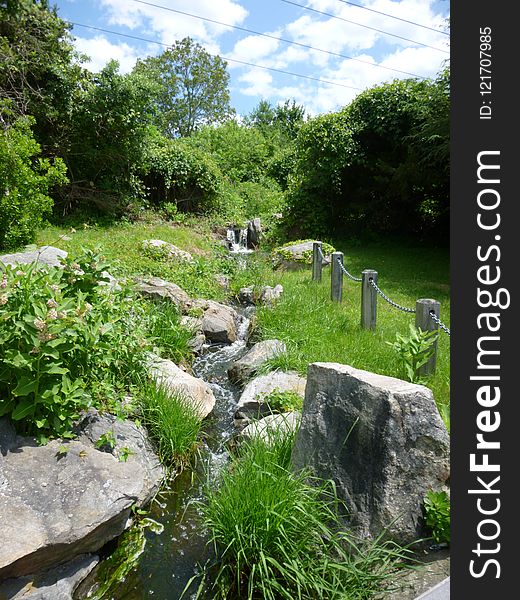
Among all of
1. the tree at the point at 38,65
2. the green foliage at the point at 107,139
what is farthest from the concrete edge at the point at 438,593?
the green foliage at the point at 107,139

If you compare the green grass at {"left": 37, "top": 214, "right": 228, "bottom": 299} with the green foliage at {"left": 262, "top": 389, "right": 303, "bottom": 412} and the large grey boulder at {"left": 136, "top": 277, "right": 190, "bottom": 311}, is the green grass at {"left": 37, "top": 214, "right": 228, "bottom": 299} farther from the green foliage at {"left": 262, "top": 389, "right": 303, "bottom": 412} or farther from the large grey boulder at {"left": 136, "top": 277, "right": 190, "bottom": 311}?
the green foliage at {"left": 262, "top": 389, "right": 303, "bottom": 412}

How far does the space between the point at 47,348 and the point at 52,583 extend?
147 cm

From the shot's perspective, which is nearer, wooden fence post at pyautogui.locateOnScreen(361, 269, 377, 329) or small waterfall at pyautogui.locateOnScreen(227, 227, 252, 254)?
wooden fence post at pyautogui.locateOnScreen(361, 269, 377, 329)

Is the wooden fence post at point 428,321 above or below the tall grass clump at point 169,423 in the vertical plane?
above

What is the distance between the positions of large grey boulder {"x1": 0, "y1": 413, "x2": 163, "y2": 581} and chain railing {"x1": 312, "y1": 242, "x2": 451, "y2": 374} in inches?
98.4

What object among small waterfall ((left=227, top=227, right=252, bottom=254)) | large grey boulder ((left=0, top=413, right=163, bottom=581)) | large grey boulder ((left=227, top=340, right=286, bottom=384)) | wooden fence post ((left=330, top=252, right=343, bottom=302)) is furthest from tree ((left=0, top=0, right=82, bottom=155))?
large grey boulder ((left=0, top=413, right=163, bottom=581))

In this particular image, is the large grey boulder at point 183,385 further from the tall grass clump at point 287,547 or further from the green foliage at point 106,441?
the tall grass clump at point 287,547

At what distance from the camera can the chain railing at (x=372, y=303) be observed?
475cm

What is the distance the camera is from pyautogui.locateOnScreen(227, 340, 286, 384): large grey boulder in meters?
5.98

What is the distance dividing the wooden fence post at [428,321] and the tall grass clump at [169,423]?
233 centimetres

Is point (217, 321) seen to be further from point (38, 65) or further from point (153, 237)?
point (38, 65)

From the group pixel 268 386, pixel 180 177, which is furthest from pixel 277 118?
pixel 268 386

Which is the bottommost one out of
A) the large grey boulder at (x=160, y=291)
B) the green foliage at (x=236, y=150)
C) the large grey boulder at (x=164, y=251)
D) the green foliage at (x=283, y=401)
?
the green foliage at (x=283, y=401)

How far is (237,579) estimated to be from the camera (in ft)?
9.73
